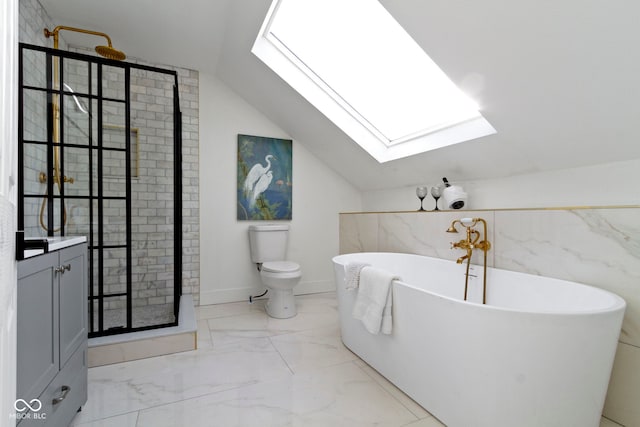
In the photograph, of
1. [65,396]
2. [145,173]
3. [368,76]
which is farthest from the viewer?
[368,76]

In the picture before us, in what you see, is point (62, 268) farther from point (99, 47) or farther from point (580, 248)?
point (580, 248)

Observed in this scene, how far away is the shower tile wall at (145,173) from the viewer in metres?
2.00

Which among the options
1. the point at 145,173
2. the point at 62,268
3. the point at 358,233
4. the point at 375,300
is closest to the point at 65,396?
the point at 62,268

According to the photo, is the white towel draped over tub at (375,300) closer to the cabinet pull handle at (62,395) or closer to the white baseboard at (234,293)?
the cabinet pull handle at (62,395)

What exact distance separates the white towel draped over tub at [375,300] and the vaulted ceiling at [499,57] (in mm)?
1203

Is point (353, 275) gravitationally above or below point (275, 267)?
above

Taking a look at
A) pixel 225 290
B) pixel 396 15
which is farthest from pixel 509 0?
pixel 225 290

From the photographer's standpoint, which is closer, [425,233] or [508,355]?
[508,355]

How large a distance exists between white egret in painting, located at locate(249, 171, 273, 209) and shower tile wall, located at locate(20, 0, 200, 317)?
562mm

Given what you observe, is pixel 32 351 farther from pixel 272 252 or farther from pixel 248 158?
pixel 248 158

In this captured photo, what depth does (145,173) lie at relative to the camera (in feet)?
8.29

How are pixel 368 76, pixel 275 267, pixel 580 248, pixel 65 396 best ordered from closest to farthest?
1. pixel 65 396
2. pixel 580 248
3. pixel 368 76
4. pixel 275 267

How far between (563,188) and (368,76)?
1.69 m

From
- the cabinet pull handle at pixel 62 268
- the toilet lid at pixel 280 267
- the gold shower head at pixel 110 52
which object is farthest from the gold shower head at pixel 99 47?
the toilet lid at pixel 280 267
